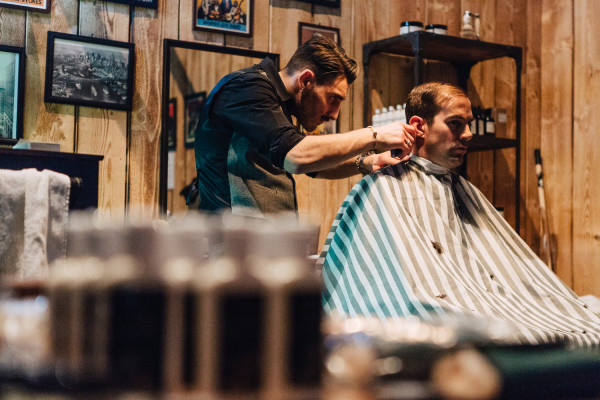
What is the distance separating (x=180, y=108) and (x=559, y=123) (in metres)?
2.72

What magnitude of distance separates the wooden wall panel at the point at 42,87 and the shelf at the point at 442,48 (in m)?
1.81

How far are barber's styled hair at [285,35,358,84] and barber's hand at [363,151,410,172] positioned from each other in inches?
14.3

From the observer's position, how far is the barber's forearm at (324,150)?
2.10 meters

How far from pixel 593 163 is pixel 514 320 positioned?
109 inches

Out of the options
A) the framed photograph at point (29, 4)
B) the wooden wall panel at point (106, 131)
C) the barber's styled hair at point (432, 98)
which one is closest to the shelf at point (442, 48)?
the barber's styled hair at point (432, 98)

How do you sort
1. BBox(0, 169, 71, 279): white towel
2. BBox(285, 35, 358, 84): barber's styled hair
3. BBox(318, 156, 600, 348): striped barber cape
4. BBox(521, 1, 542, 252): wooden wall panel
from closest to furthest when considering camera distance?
BBox(0, 169, 71, 279): white towel < BBox(318, 156, 600, 348): striped barber cape < BBox(285, 35, 358, 84): barber's styled hair < BBox(521, 1, 542, 252): wooden wall panel

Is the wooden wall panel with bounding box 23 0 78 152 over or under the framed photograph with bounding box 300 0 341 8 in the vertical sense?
under

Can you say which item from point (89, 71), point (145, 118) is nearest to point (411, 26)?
point (145, 118)

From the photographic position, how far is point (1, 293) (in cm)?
75

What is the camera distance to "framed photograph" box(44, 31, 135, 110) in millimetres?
3293

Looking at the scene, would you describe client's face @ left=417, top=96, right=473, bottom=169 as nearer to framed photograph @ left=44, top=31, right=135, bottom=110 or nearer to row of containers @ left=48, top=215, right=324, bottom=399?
framed photograph @ left=44, top=31, right=135, bottom=110

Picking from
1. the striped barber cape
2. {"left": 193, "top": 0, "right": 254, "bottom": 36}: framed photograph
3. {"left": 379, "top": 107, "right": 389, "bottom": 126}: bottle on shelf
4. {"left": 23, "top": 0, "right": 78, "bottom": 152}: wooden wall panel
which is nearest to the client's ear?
the striped barber cape

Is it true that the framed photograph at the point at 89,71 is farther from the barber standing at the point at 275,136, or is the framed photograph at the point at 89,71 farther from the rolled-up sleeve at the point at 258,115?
the rolled-up sleeve at the point at 258,115

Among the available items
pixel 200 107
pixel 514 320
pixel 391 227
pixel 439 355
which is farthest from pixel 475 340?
pixel 200 107
